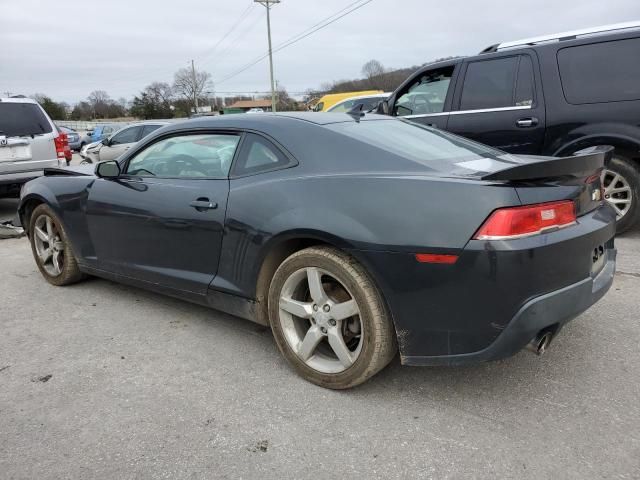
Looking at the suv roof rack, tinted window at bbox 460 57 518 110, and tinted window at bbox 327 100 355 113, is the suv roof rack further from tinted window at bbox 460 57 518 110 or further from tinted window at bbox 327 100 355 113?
tinted window at bbox 327 100 355 113

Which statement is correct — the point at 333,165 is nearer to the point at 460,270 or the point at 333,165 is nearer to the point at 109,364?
the point at 460,270

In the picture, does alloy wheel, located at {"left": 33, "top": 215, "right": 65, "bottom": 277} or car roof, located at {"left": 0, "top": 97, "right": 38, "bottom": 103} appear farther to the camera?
car roof, located at {"left": 0, "top": 97, "right": 38, "bottom": 103}

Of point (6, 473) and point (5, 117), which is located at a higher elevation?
point (5, 117)

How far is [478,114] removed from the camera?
5559mm

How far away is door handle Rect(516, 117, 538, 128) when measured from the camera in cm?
516

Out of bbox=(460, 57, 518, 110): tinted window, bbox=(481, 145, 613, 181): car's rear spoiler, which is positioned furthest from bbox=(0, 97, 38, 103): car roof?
bbox=(481, 145, 613, 181): car's rear spoiler

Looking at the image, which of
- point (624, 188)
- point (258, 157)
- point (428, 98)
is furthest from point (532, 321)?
point (428, 98)

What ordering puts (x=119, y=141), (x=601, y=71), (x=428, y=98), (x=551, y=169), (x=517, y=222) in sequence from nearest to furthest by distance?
(x=517, y=222) → (x=551, y=169) → (x=601, y=71) → (x=428, y=98) → (x=119, y=141)

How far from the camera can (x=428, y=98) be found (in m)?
6.13

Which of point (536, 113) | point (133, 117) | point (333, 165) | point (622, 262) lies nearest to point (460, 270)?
point (333, 165)

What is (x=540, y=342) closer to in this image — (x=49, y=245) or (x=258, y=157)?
(x=258, y=157)

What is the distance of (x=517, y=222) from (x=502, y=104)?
12.2 ft

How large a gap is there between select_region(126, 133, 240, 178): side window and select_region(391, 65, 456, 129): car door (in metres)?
3.21

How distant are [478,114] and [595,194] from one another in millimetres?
3140
